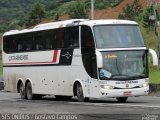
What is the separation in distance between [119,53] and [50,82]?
5.81 metres

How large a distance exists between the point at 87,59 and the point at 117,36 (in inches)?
65.7

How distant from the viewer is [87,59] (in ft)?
87.4

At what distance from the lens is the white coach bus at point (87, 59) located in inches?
1012

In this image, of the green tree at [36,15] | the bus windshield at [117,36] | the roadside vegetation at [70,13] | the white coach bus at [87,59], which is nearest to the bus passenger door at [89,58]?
the white coach bus at [87,59]

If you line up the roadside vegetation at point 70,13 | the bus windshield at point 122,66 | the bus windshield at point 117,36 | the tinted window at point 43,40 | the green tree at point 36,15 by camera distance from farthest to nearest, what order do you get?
the green tree at point 36,15 → the roadside vegetation at point 70,13 → the tinted window at point 43,40 → the bus windshield at point 117,36 → the bus windshield at point 122,66

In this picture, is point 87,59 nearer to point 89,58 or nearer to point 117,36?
point 89,58

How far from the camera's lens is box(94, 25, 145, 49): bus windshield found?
26016mm

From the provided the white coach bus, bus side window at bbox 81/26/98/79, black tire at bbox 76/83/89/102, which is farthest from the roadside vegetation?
bus side window at bbox 81/26/98/79

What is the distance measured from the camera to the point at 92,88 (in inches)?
1031

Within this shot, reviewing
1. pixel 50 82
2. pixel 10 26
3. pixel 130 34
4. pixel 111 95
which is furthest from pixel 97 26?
pixel 10 26

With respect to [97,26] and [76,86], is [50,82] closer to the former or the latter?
[76,86]

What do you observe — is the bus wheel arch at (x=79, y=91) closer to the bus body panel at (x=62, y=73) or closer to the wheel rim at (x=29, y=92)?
the bus body panel at (x=62, y=73)

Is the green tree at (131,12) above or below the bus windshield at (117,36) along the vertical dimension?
above

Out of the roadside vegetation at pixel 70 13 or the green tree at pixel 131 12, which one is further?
the green tree at pixel 131 12
